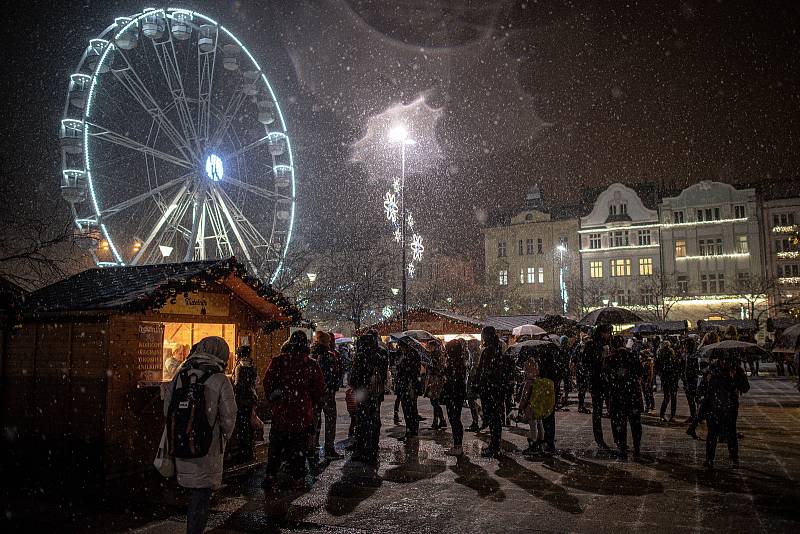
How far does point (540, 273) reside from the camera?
64.0m

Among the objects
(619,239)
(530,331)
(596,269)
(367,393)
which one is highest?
(619,239)

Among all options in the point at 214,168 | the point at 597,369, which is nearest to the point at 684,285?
the point at 214,168

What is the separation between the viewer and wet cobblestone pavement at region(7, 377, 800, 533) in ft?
20.3

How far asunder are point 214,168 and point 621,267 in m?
46.4

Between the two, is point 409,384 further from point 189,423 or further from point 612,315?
point 612,315

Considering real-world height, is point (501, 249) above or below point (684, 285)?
above

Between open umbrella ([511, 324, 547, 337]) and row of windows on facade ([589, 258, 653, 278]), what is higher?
row of windows on facade ([589, 258, 653, 278])

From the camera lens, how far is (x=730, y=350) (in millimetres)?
9148

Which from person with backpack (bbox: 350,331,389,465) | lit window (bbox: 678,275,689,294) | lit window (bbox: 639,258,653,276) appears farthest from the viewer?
lit window (bbox: 639,258,653,276)

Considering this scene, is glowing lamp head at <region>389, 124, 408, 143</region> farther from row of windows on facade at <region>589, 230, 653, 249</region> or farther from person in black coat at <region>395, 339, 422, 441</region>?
row of windows on facade at <region>589, 230, 653, 249</region>

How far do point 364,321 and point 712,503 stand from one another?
47234 mm

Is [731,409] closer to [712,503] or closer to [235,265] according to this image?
[712,503]

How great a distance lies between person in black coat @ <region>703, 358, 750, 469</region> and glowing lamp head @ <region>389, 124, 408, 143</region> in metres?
16.0

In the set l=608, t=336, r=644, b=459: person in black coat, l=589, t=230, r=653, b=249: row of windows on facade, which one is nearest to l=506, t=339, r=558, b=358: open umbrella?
l=608, t=336, r=644, b=459: person in black coat
